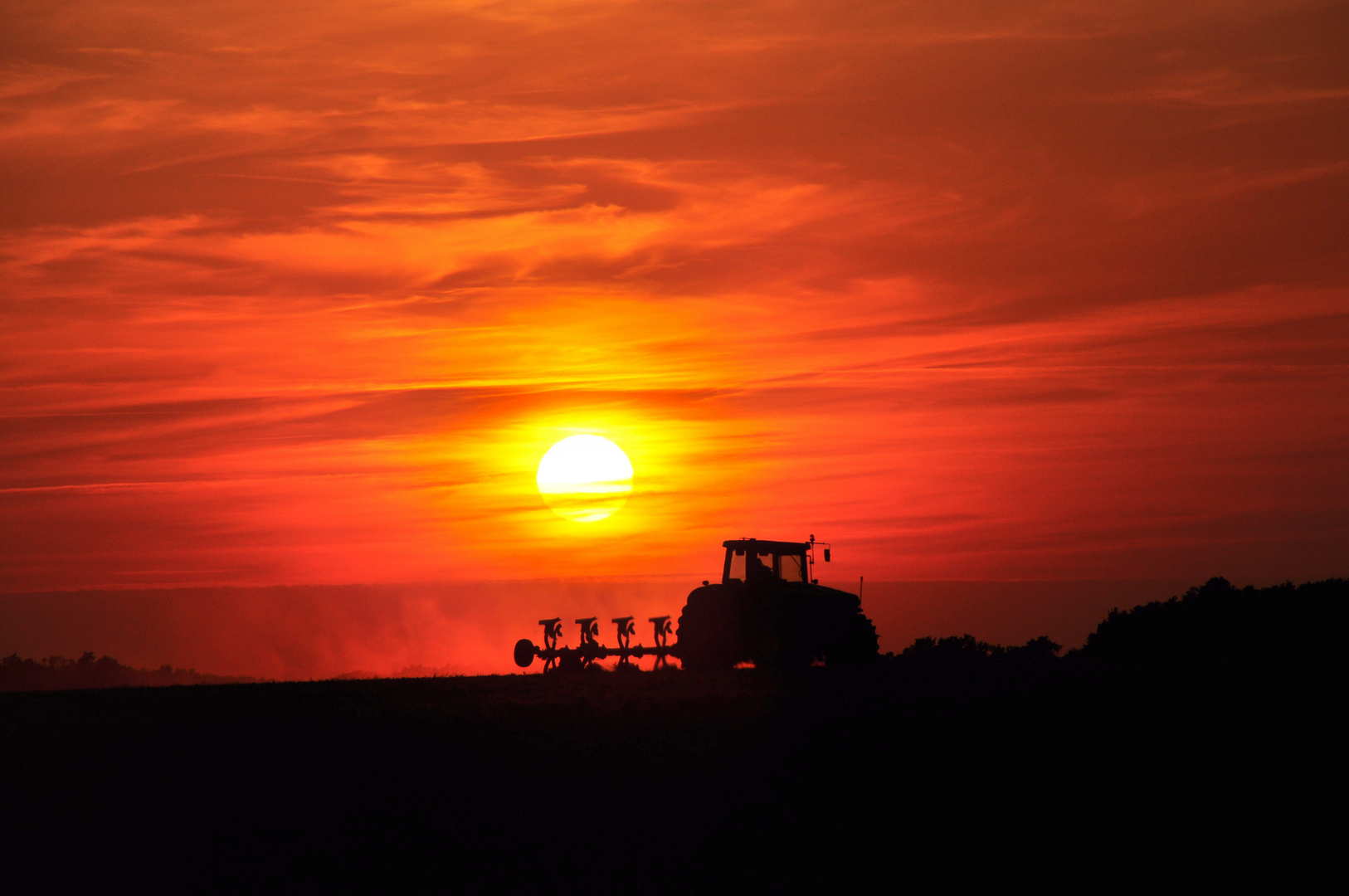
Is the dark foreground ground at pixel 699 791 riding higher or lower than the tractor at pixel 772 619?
lower

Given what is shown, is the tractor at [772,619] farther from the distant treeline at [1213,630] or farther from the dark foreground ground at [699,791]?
the dark foreground ground at [699,791]

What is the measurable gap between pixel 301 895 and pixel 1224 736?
12556 millimetres

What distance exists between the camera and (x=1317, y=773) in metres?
15.1

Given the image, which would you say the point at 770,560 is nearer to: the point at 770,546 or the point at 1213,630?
the point at 770,546

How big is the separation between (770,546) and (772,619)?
196 centimetres

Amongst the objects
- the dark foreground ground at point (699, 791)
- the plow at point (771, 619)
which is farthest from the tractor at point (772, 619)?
the dark foreground ground at point (699, 791)

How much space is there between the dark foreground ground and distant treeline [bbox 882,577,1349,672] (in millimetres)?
11541

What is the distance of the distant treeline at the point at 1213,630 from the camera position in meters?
33.2

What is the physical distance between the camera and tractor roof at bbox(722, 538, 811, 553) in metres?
30.7

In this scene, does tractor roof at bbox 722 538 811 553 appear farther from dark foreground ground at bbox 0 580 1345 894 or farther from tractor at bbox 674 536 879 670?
dark foreground ground at bbox 0 580 1345 894

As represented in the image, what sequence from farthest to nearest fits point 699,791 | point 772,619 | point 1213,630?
point 1213,630 → point 772,619 → point 699,791

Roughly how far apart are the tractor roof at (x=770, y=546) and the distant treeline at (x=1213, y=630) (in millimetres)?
3680

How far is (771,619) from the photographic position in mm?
29953

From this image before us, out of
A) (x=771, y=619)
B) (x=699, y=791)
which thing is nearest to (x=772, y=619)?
(x=771, y=619)
